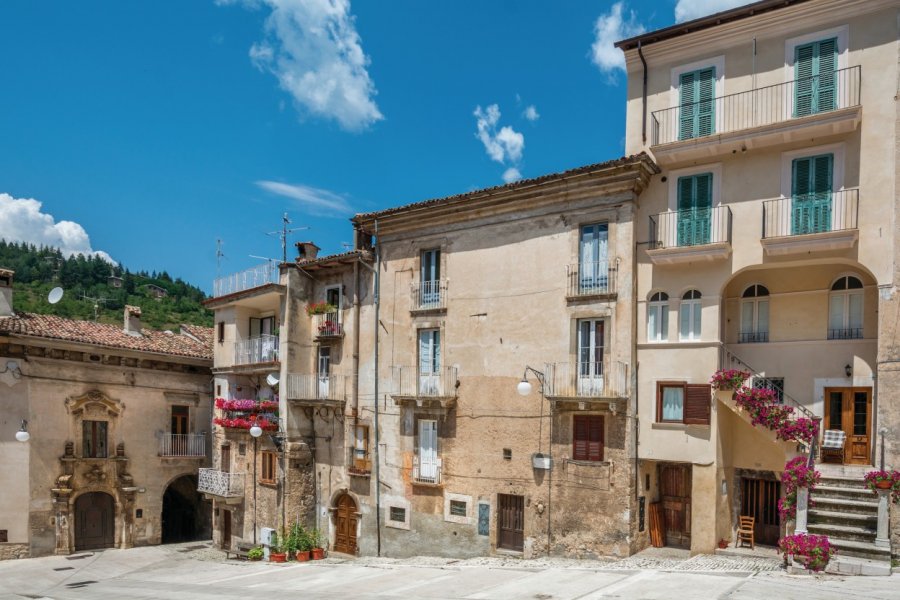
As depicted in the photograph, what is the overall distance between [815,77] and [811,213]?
138 inches

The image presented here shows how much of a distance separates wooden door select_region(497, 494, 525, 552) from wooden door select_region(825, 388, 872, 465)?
8.98 metres

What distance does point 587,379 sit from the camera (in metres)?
20.2

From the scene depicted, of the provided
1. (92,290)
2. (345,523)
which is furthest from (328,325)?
(92,290)

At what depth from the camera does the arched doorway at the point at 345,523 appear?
25812mm

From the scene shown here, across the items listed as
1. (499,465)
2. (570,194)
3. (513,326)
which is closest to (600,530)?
(499,465)

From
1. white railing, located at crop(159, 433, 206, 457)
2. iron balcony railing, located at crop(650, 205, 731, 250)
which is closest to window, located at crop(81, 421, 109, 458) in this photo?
white railing, located at crop(159, 433, 206, 457)

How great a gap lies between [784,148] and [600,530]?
1152 centimetres

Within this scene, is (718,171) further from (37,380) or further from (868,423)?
(37,380)

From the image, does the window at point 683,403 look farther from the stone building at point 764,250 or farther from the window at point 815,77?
the window at point 815,77

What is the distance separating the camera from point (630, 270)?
19797 millimetres

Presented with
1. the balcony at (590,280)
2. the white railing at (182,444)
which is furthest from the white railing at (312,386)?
the balcony at (590,280)

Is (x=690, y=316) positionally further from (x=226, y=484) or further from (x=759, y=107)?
(x=226, y=484)

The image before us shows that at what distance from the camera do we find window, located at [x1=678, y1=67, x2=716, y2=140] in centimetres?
1931

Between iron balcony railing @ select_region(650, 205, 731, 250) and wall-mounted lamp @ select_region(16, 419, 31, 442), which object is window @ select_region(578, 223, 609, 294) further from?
wall-mounted lamp @ select_region(16, 419, 31, 442)
